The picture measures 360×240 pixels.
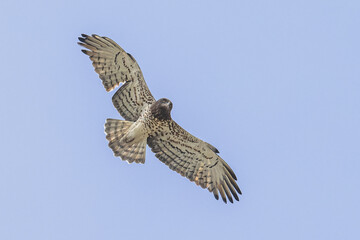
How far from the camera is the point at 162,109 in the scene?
20.2 m

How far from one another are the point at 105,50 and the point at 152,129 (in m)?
2.09

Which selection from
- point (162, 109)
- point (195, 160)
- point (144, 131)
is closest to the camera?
point (162, 109)

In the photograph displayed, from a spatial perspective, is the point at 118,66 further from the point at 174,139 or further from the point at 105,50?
the point at 174,139

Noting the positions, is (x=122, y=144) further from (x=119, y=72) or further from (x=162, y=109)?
(x=119, y=72)

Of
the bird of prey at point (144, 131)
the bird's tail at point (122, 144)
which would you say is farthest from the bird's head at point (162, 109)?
the bird's tail at point (122, 144)

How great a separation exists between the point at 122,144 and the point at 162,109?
1.28 m

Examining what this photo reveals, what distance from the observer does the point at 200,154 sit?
2102cm

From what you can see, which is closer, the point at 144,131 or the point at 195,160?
the point at 144,131

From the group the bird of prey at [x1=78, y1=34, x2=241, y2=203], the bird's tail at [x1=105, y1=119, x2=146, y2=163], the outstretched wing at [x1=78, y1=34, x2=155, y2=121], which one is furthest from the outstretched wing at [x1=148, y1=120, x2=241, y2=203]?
the outstretched wing at [x1=78, y1=34, x2=155, y2=121]

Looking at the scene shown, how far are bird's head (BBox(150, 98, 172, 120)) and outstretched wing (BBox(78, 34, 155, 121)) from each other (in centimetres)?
43

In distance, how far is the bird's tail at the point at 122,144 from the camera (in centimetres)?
2048

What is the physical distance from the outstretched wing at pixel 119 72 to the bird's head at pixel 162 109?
1.42 feet

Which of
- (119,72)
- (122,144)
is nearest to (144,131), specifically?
(122,144)

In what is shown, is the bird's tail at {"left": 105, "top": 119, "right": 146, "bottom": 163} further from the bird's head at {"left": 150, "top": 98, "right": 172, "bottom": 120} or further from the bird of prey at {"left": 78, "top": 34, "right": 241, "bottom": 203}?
the bird's head at {"left": 150, "top": 98, "right": 172, "bottom": 120}
